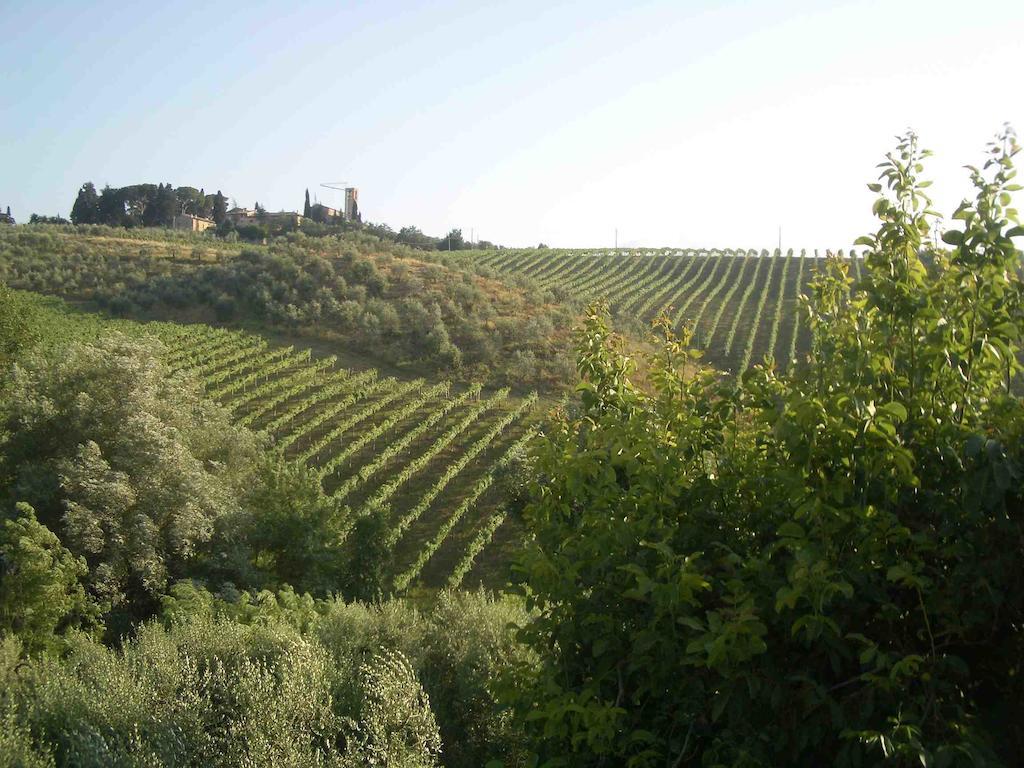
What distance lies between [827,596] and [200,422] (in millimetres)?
23467

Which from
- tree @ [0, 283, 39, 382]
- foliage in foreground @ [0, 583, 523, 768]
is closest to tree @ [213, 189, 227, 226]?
tree @ [0, 283, 39, 382]

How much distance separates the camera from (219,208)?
342 ft

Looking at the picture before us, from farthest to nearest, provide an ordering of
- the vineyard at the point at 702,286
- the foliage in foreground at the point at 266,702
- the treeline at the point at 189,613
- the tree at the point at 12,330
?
the vineyard at the point at 702,286 < the tree at the point at 12,330 < the treeline at the point at 189,613 < the foliage in foreground at the point at 266,702

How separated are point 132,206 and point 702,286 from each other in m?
65.9

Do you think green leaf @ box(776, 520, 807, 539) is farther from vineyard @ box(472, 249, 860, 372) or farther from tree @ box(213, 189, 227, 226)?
tree @ box(213, 189, 227, 226)

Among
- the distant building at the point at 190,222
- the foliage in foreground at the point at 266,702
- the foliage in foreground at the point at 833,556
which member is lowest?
the foliage in foreground at the point at 266,702

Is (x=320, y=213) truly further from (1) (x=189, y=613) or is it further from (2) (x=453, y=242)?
(1) (x=189, y=613)

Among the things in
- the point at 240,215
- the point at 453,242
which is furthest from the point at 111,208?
the point at 453,242

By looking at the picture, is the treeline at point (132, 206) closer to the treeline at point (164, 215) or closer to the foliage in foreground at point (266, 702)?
the treeline at point (164, 215)

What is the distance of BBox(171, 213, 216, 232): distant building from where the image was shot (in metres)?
99.3

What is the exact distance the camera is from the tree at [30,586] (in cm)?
1619

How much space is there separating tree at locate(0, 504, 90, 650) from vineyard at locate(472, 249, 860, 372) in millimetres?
34282

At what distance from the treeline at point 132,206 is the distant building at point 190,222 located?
0.68m

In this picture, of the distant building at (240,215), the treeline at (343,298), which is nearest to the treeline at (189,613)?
the treeline at (343,298)
